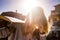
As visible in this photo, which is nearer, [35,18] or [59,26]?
[35,18]

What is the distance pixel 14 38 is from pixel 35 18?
0.81 ft

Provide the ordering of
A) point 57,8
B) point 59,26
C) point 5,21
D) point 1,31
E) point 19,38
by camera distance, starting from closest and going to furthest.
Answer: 1. point 19,38
2. point 1,31
3. point 5,21
4. point 59,26
5. point 57,8

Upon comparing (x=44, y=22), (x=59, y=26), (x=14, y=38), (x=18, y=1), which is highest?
(x=18, y=1)

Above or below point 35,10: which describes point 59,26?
below

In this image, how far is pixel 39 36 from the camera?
769 millimetres

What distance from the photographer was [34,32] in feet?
2.48

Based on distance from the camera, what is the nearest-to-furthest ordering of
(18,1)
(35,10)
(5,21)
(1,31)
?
(35,10) < (1,31) < (5,21) < (18,1)

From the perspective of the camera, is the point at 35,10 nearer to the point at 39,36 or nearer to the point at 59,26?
the point at 39,36

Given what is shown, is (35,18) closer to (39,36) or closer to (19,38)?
(39,36)

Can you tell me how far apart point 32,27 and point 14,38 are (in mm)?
201

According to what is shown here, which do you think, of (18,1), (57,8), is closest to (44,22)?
(18,1)

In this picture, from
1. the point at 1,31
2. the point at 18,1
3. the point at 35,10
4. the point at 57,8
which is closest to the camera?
the point at 35,10

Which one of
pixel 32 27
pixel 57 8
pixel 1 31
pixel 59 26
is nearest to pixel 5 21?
pixel 1 31

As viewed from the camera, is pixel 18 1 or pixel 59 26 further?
pixel 59 26
